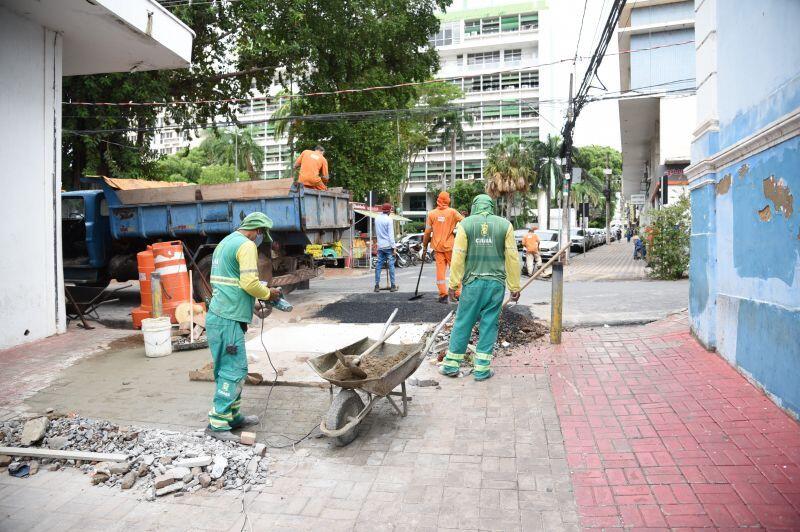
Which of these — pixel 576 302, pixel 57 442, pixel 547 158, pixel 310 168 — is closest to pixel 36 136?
pixel 310 168

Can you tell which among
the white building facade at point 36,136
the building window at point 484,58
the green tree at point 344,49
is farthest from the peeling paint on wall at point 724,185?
the building window at point 484,58

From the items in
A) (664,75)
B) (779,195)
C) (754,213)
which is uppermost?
(664,75)

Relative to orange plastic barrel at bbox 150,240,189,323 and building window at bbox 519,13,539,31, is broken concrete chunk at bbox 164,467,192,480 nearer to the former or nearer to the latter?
orange plastic barrel at bbox 150,240,189,323

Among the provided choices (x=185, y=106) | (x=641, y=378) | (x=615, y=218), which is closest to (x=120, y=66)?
(x=185, y=106)

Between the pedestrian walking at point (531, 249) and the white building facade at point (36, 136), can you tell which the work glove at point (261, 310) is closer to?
the white building facade at point (36, 136)

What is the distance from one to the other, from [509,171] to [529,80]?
53.9ft

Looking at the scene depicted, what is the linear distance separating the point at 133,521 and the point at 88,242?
28.0 feet

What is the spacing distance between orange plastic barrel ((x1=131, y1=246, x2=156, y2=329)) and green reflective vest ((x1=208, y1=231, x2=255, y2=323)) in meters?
4.77

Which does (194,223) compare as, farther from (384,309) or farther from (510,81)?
(510,81)

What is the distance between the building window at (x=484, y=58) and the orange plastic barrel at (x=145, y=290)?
50406 millimetres

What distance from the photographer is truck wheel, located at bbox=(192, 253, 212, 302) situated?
948 centimetres

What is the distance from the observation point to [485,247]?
5520 millimetres

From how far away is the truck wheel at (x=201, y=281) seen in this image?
9.48m

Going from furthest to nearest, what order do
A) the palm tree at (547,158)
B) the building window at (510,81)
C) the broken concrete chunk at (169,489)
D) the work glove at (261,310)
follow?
1. the building window at (510,81)
2. the palm tree at (547,158)
3. the work glove at (261,310)
4. the broken concrete chunk at (169,489)
